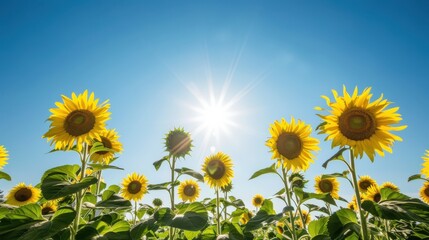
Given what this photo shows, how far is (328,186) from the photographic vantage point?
29.2 feet

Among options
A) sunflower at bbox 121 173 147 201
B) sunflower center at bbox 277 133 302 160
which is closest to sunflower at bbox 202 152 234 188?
sunflower at bbox 121 173 147 201

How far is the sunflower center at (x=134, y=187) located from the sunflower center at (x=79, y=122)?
5257 millimetres

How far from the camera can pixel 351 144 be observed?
3.56 metres

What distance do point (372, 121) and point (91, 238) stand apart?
3.58 metres

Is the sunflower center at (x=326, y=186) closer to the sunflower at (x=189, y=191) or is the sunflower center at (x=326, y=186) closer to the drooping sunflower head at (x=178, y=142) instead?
the sunflower at (x=189, y=191)

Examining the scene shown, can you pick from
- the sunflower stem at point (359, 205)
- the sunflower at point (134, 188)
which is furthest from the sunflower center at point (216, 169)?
the sunflower stem at point (359, 205)

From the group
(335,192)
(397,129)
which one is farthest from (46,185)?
Result: (335,192)

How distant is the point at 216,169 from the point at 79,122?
407 centimetres

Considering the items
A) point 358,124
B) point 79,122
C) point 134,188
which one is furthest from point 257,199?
point 79,122

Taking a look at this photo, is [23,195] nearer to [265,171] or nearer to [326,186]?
[265,171]

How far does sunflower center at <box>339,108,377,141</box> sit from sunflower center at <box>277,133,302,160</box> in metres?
1.33

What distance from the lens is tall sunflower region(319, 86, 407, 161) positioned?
141 inches

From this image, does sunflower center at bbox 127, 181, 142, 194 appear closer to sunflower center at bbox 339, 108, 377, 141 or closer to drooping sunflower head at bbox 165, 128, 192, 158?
drooping sunflower head at bbox 165, 128, 192, 158

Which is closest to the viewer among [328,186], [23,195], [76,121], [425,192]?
[76,121]
